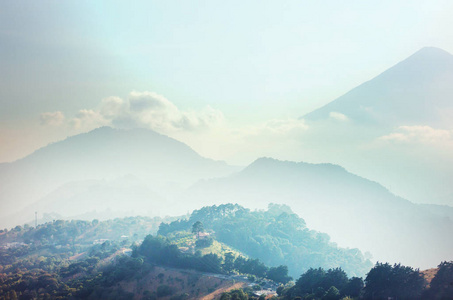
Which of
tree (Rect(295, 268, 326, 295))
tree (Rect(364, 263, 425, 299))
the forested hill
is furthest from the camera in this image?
the forested hill

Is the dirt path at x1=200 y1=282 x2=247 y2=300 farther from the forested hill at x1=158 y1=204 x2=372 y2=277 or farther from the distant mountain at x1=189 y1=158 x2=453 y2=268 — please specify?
the distant mountain at x1=189 y1=158 x2=453 y2=268

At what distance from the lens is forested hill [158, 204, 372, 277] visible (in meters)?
84.1

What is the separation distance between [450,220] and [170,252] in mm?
126488

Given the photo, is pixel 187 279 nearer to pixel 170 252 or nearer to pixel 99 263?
pixel 170 252

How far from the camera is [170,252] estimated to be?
64875mm

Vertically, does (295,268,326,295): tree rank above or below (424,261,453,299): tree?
below

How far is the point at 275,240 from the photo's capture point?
88312 millimetres

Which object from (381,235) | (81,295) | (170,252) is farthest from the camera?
(381,235)

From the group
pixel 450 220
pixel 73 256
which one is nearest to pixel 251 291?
pixel 73 256

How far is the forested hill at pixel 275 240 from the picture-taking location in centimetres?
8412

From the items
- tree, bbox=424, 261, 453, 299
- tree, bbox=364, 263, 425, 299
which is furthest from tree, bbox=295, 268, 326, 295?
tree, bbox=424, 261, 453, 299

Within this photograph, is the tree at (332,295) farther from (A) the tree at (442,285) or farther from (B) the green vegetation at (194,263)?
(A) the tree at (442,285)

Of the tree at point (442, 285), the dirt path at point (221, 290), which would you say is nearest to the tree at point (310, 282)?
the dirt path at point (221, 290)

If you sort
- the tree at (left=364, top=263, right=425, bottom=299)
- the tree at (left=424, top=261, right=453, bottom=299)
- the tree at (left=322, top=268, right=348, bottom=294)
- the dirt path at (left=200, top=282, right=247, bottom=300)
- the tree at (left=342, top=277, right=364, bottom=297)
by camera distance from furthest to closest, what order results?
the dirt path at (left=200, top=282, right=247, bottom=300), the tree at (left=322, top=268, right=348, bottom=294), the tree at (left=342, top=277, right=364, bottom=297), the tree at (left=364, top=263, right=425, bottom=299), the tree at (left=424, top=261, right=453, bottom=299)
